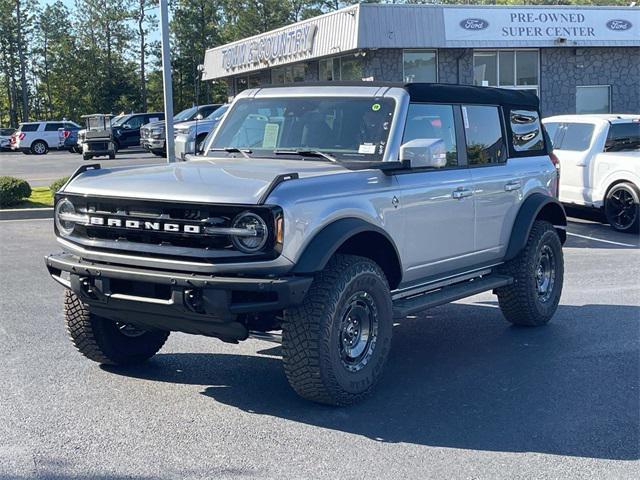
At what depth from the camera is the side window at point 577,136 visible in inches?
556

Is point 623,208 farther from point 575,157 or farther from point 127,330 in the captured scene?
point 127,330

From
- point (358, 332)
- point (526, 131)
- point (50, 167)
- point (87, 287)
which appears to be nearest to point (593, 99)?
point (50, 167)

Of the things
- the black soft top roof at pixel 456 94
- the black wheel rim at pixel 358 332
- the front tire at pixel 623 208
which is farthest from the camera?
the front tire at pixel 623 208

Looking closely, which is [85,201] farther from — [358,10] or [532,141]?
[358,10]

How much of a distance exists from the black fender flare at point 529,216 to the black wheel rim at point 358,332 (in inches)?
82.9

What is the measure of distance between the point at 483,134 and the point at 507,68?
2361cm

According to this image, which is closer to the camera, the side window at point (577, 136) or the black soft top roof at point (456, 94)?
the black soft top roof at point (456, 94)

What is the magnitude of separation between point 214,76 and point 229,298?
37.3 meters

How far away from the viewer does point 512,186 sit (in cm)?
708

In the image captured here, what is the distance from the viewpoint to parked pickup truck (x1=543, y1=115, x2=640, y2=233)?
43.5 feet

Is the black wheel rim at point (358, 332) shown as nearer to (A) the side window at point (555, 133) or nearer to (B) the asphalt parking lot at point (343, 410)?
(B) the asphalt parking lot at point (343, 410)

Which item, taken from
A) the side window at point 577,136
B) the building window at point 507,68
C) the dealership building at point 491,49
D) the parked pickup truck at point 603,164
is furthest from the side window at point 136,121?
the side window at point 577,136

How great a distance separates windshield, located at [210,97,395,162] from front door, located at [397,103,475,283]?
0.82ft

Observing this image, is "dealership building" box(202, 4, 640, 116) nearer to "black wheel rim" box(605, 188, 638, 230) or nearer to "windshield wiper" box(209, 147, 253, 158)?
"black wheel rim" box(605, 188, 638, 230)
